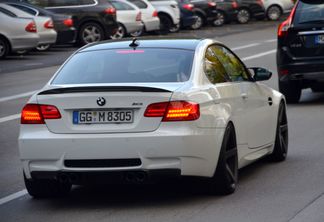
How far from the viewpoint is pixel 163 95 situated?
28.5ft

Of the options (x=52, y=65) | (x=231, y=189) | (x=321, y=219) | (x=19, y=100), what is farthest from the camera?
(x=52, y=65)

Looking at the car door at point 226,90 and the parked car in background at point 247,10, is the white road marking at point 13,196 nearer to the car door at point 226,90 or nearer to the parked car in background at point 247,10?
the car door at point 226,90

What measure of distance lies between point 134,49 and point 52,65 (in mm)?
17938

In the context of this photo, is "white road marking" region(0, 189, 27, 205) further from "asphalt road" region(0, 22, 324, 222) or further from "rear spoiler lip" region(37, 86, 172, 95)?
"rear spoiler lip" region(37, 86, 172, 95)

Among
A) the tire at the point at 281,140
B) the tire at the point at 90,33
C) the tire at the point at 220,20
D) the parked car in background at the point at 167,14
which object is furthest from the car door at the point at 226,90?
the tire at the point at 220,20

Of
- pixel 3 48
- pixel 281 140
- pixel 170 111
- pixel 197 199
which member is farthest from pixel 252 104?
pixel 3 48

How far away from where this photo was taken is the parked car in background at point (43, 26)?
30122 mm

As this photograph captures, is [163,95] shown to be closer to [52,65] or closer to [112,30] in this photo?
[52,65]

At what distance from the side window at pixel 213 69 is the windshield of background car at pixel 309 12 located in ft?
22.4

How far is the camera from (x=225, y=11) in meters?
46.2

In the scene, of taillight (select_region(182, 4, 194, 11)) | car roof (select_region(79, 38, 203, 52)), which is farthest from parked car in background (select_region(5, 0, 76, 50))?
car roof (select_region(79, 38, 203, 52))

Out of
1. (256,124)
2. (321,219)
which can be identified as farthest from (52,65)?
(321,219)

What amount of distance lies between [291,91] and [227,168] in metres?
8.55

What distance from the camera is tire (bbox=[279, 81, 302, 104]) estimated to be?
17.5 metres
